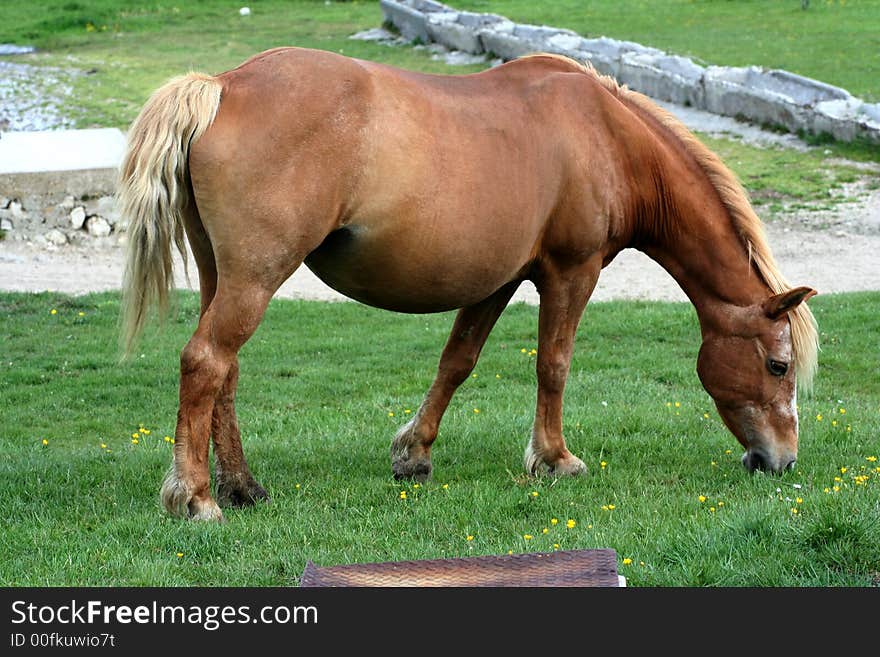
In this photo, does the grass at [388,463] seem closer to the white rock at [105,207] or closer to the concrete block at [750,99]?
the white rock at [105,207]

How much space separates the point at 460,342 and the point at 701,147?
1.73m

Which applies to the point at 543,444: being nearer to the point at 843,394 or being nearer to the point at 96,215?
the point at 843,394

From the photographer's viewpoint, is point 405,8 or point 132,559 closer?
point 132,559

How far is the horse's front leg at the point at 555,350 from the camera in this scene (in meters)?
6.02

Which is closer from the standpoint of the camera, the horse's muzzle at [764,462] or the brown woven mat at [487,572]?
the brown woven mat at [487,572]

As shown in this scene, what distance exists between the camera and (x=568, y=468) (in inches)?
241

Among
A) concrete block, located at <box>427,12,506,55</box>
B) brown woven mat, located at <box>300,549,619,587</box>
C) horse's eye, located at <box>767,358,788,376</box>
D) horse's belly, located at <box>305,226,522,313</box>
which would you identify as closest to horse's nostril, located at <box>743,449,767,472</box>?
horse's eye, located at <box>767,358,788,376</box>

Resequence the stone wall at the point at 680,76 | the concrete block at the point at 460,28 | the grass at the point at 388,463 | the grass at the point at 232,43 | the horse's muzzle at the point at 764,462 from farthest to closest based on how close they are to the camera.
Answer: the concrete block at the point at 460,28, the stone wall at the point at 680,76, the grass at the point at 232,43, the horse's muzzle at the point at 764,462, the grass at the point at 388,463

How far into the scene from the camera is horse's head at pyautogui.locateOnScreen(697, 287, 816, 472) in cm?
606


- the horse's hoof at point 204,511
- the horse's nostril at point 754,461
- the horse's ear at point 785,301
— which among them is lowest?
the horse's nostril at point 754,461

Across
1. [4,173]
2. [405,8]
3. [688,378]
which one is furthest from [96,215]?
[405,8]

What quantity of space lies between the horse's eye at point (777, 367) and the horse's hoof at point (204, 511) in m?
3.03

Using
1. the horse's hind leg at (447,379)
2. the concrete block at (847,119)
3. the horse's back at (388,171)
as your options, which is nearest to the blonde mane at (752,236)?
the horse's back at (388,171)

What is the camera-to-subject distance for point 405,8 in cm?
2623
